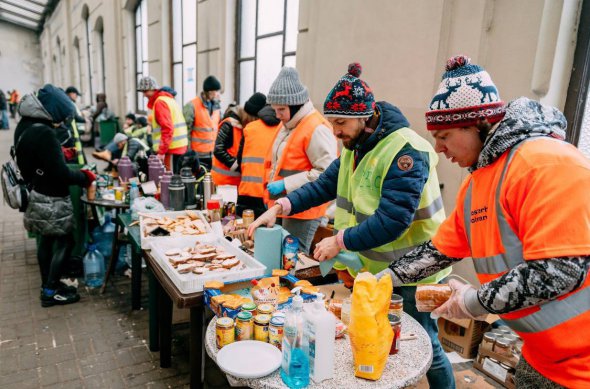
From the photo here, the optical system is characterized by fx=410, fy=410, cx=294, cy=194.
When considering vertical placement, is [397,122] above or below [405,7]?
below

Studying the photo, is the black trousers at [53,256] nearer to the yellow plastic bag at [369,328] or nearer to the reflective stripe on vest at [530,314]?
the yellow plastic bag at [369,328]

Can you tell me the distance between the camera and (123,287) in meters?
4.36

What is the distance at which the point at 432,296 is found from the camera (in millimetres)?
1483

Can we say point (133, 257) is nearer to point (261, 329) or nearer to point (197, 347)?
point (197, 347)

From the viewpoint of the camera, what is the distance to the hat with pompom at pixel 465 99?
4.33 feet

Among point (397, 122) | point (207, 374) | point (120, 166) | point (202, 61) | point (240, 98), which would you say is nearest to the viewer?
point (397, 122)

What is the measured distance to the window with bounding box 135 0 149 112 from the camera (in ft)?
38.1

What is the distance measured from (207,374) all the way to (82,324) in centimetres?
144

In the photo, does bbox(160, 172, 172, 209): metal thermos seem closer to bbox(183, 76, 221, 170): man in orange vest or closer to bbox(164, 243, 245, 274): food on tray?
bbox(164, 243, 245, 274): food on tray

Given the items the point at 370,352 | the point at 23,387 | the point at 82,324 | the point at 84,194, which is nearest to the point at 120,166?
the point at 84,194

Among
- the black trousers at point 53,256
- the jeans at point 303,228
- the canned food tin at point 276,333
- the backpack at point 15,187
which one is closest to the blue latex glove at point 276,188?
the jeans at point 303,228

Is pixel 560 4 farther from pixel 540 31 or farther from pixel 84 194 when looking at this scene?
pixel 84 194

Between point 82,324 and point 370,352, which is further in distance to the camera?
point 82,324

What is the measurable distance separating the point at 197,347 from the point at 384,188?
131 centimetres
